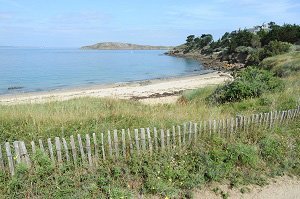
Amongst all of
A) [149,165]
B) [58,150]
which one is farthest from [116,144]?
[58,150]

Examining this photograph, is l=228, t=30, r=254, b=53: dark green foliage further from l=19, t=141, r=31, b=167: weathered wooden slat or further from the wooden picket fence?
l=19, t=141, r=31, b=167: weathered wooden slat

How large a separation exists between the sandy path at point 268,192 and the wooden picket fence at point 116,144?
1287 mm

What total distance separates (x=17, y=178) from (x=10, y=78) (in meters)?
40.9

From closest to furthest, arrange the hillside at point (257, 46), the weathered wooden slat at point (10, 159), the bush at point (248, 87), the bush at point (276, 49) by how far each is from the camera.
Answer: the weathered wooden slat at point (10, 159) < the bush at point (248, 87) < the bush at point (276, 49) < the hillside at point (257, 46)

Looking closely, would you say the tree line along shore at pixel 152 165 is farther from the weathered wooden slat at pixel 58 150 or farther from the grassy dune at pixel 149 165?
the weathered wooden slat at pixel 58 150

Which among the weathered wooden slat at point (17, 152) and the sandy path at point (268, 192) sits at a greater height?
the weathered wooden slat at point (17, 152)

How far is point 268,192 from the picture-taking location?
20.8 feet

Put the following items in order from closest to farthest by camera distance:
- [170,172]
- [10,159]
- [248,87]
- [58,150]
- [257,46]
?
[10,159] < [58,150] < [170,172] < [248,87] < [257,46]

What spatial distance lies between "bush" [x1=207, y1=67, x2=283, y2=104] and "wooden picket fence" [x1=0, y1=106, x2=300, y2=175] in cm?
562

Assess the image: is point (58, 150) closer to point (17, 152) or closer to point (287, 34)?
point (17, 152)

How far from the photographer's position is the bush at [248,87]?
13.7 metres

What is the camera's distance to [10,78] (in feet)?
139

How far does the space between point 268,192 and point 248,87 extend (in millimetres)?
8035

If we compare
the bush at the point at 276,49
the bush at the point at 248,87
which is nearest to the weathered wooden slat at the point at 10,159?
the bush at the point at 248,87
